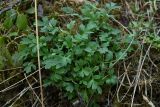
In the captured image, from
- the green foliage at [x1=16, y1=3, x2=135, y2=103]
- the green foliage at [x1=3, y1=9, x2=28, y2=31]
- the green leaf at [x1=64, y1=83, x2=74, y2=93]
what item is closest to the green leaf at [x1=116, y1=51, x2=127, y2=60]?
the green foliage at [x1=16, y1=3, x2=135, y2=103]

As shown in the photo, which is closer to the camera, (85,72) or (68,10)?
(85,72)

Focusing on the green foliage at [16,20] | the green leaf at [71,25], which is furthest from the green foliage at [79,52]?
the green foliage at [16,20]

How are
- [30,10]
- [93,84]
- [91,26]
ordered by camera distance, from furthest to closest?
[30,10]
[91,26]
[93,84]

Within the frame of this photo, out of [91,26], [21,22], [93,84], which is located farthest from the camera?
[21,22]

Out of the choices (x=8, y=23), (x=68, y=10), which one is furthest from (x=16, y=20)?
(x=68, y=10)

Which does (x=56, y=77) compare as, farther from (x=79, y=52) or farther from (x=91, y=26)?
(x=91, y=26)

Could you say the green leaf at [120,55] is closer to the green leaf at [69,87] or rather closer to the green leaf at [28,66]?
the green leaf at [69,87]
